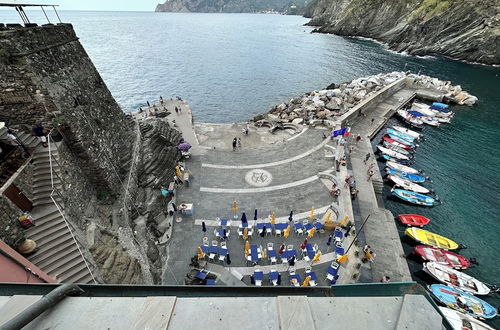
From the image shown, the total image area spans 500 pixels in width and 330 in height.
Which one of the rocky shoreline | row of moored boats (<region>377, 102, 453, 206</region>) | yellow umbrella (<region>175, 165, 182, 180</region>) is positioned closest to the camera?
yellow umbrella (<region>175, 165, 182, 180</region>)

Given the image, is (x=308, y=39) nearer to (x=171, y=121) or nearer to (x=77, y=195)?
(x=171, y=121)

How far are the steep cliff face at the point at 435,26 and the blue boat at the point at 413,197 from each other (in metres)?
72.2

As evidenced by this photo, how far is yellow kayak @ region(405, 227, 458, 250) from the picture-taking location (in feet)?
72.1

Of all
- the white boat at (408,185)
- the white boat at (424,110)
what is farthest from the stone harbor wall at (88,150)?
the white boat at (424,110)

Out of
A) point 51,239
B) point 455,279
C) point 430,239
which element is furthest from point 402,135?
point 51,239

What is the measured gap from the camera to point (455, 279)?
771 inches

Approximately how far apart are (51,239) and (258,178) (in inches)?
700

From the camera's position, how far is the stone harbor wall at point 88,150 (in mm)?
12633

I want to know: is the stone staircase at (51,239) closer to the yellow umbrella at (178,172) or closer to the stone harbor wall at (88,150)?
the stone harbor wall at (88,150)

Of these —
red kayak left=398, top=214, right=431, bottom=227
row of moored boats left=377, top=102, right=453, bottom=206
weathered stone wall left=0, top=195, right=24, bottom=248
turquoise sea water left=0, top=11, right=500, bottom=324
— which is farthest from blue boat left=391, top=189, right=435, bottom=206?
weathered stone wall left=0, top=195, right=24, bottom=248

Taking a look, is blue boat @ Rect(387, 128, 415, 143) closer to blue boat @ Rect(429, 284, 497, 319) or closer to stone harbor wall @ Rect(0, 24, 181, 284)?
blue boat @ Rect(429, 284, 497, 319)

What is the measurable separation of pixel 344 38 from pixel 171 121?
109m

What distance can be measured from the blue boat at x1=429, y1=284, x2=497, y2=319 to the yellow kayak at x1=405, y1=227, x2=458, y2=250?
13.4 feet

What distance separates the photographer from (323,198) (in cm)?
2283
